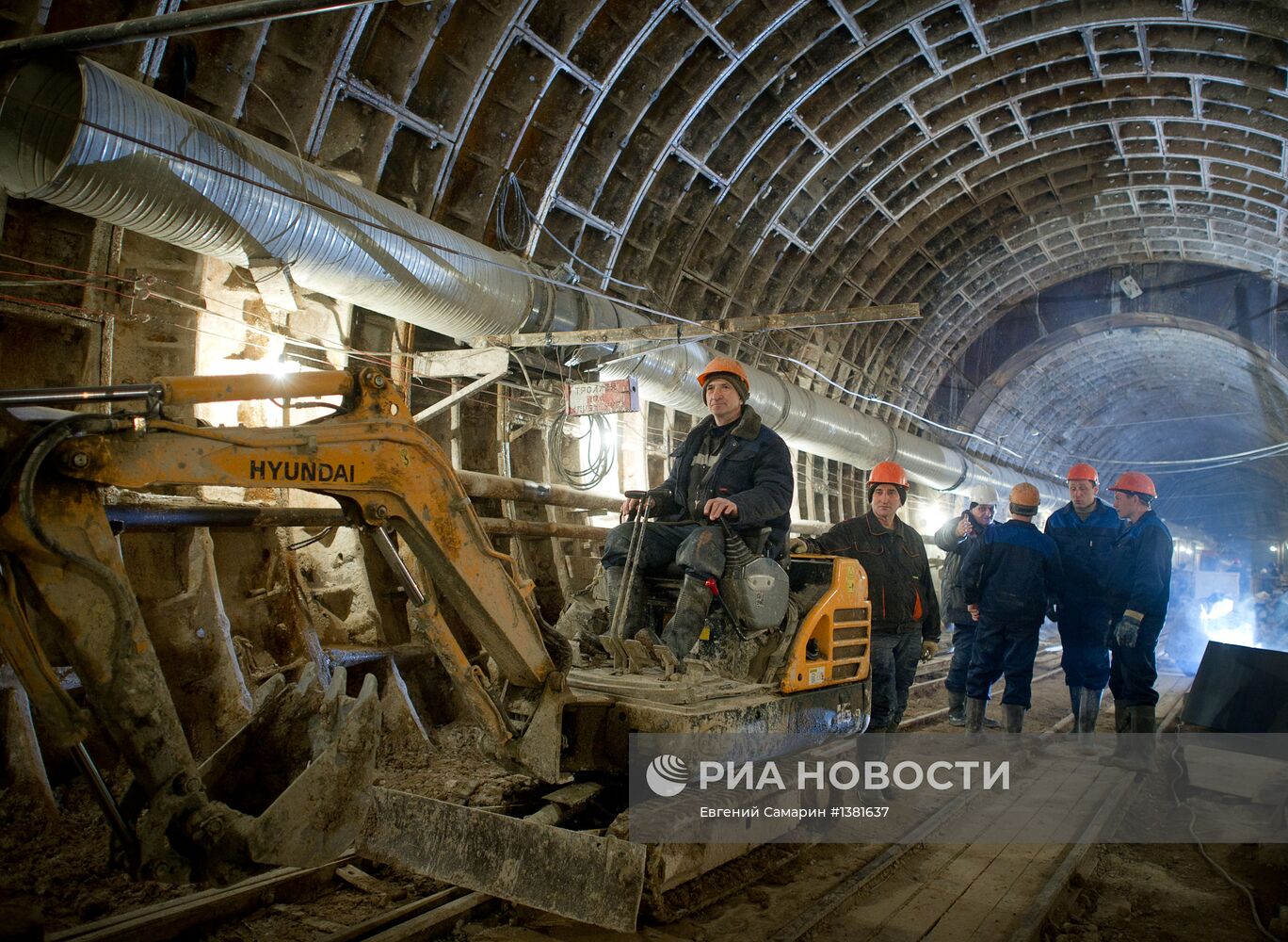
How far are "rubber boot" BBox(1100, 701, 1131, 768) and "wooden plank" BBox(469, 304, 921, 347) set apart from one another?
337 cm

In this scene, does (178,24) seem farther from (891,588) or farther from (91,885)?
(891,588)

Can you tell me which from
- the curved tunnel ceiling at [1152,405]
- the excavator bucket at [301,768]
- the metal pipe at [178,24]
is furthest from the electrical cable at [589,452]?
the curved tunnel ceiling at [1152,405]

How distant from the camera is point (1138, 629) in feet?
19.5

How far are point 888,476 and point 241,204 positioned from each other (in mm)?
4415

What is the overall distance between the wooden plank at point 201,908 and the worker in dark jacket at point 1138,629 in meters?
5.37

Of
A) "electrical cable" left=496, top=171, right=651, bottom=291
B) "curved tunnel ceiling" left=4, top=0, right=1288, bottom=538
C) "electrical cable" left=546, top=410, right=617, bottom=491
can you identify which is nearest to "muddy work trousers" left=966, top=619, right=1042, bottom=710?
"electrical cable" left=546, top=410, right=617, bottom=491

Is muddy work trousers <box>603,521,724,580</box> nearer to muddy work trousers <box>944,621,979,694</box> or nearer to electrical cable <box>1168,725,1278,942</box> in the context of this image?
electrical cable <box>1168,725,1278,942</box>

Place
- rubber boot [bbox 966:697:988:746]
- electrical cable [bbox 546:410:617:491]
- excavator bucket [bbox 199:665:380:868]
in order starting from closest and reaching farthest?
excavator bucket [bbox 199:665:380:868] → rubber boot [bbox 966:697:988:746] → electrical cable [bbox 546:410:617:491]

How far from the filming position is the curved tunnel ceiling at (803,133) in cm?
705

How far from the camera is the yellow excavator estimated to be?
240 centimetres

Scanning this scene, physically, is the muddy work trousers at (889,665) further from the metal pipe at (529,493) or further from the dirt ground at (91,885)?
the metal pipe at (529,493)

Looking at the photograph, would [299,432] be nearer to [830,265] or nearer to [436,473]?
[436,473]

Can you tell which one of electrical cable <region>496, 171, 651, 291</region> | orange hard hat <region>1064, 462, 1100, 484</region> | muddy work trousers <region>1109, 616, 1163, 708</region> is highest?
electrical cable <region>496, 171, 651, 291</region>

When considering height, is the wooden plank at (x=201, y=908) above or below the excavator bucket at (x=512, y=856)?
below
